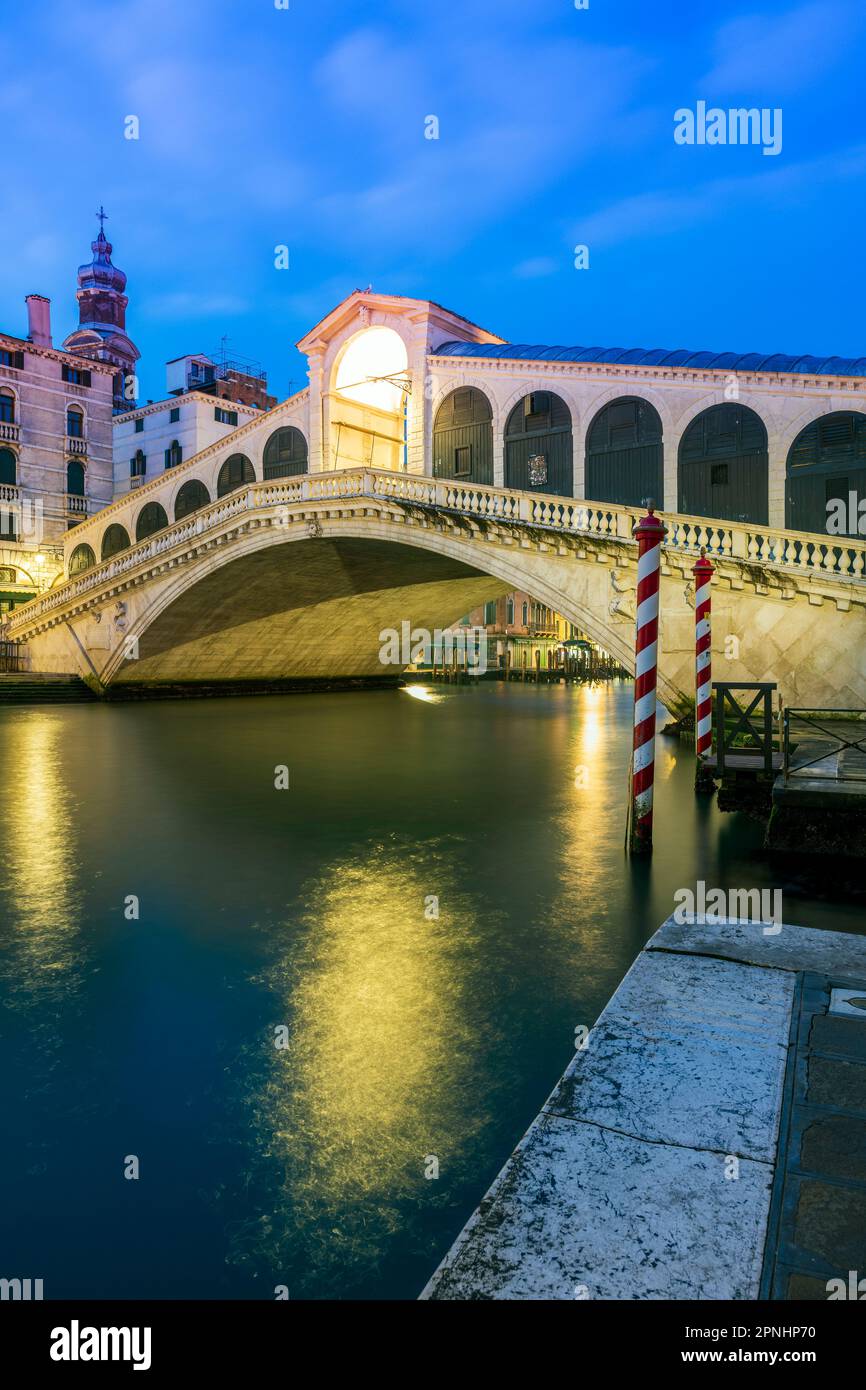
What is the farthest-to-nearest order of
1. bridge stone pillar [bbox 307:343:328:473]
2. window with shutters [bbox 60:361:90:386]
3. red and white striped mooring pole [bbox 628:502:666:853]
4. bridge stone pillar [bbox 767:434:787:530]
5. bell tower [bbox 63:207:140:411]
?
bell tower [bbox 63:207:140:411] < window with shutters [bbox 60:361:90:386] < bridge stone pillar [bbox 307:343:328:473] < bridge stone pillar [bbox 767:434:787:530] < red and white striped mooring pole [bbox 628:502:666:853]

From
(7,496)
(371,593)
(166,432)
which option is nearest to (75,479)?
(7,496)

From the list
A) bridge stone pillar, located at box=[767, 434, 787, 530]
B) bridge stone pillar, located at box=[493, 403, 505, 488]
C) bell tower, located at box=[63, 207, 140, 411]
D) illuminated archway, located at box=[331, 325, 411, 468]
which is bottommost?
bridge stone pillar, located at box=[767, 434, 787, 530]

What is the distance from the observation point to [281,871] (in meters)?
5.96

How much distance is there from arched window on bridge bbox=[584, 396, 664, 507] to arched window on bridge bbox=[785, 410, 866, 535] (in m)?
2.84

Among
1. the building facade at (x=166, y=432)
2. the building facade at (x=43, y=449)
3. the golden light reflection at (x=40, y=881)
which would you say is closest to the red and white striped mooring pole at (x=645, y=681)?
the golden light reflection at (x=40, y=881)

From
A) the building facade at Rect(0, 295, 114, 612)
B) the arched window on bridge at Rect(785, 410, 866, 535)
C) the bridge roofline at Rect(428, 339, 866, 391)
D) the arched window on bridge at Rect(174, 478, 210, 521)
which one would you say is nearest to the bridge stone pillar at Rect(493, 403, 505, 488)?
the bridge roofline at Rect(428, 339, 866, 391)

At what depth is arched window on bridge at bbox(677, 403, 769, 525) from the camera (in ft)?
54.0

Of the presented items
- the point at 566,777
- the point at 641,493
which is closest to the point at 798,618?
the point at 566,777

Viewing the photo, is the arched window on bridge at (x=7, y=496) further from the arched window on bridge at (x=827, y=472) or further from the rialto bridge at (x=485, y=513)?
the arched window on bridge at (x=827, y=472)

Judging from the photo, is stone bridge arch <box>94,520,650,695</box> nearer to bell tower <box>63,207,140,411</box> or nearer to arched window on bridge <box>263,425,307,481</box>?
arched window on bridge <box>263,425,307,481</box>

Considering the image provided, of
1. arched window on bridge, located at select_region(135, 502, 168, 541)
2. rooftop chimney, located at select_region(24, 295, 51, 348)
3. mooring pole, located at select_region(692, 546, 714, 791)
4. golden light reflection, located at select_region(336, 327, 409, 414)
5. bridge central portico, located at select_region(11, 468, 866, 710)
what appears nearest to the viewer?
mooring pole, located at select_region(692, 546, 714, 791)

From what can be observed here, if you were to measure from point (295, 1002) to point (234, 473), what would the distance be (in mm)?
26395

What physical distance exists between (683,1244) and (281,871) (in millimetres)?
4461

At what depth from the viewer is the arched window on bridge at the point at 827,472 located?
15.4 meters
